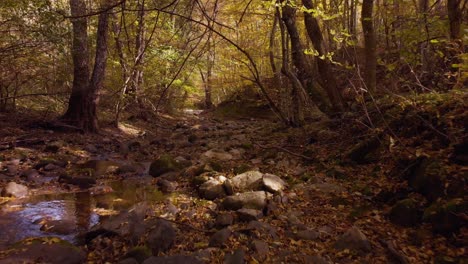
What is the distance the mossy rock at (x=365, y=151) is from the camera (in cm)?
613

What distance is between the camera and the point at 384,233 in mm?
4078

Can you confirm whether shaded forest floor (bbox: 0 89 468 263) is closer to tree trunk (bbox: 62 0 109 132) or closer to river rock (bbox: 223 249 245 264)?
river rock (bbox: 223 249 245 264)

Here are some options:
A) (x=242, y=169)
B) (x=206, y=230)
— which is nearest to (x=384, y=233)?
(x=206, y=230)

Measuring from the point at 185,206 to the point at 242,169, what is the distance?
1785mm

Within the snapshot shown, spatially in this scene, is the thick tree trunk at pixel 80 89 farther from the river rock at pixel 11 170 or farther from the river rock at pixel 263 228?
the river rock at pixel 263 228

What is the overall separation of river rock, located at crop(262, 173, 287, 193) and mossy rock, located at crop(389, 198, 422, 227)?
5.85 ft

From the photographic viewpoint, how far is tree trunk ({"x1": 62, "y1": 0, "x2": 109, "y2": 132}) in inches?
395

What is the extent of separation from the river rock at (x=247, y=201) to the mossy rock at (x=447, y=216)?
6.80 feet

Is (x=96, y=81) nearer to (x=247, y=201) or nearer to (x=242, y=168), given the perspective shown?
(x=242, y=168)

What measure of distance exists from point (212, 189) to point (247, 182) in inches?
23.2

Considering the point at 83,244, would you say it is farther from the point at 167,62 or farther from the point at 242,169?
the point at 167,62

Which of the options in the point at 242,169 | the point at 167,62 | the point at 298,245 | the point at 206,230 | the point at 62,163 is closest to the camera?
the point at 298,245

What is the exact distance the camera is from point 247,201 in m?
5.06

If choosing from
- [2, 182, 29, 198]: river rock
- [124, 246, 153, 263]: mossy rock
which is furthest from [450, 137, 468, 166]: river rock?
[2, 182, 29, 198]: river rock
